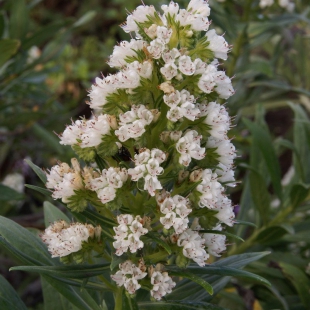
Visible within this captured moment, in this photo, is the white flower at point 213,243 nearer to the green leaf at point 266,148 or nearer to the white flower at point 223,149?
the white flower at point 223,149

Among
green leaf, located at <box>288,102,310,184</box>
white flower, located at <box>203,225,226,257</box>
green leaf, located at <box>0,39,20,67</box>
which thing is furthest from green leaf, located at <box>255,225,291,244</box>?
green leaf, located at <box>0,39,20,67</box>

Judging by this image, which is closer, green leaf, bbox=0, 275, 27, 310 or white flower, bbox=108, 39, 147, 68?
white flower, bbox=108, 39, 147, 68

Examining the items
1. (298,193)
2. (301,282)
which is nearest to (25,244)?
(301,282)

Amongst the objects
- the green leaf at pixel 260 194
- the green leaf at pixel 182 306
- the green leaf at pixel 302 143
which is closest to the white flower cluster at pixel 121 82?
the green leaf at pixel 182 306

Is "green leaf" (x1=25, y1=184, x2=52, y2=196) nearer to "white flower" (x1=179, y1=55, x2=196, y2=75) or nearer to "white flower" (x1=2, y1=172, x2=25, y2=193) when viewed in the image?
"white flower" (x1=179, y1=55, x2=196, y2=75)

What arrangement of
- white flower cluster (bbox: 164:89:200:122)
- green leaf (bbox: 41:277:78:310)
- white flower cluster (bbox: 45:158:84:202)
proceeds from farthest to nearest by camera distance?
green leaf (bbox: 41:277:78:310) → white flower cluster (bbox: 45:158:84:202) → white flower cluster (bbox: 164:89:200:122)

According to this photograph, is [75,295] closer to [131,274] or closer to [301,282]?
[131,274]
